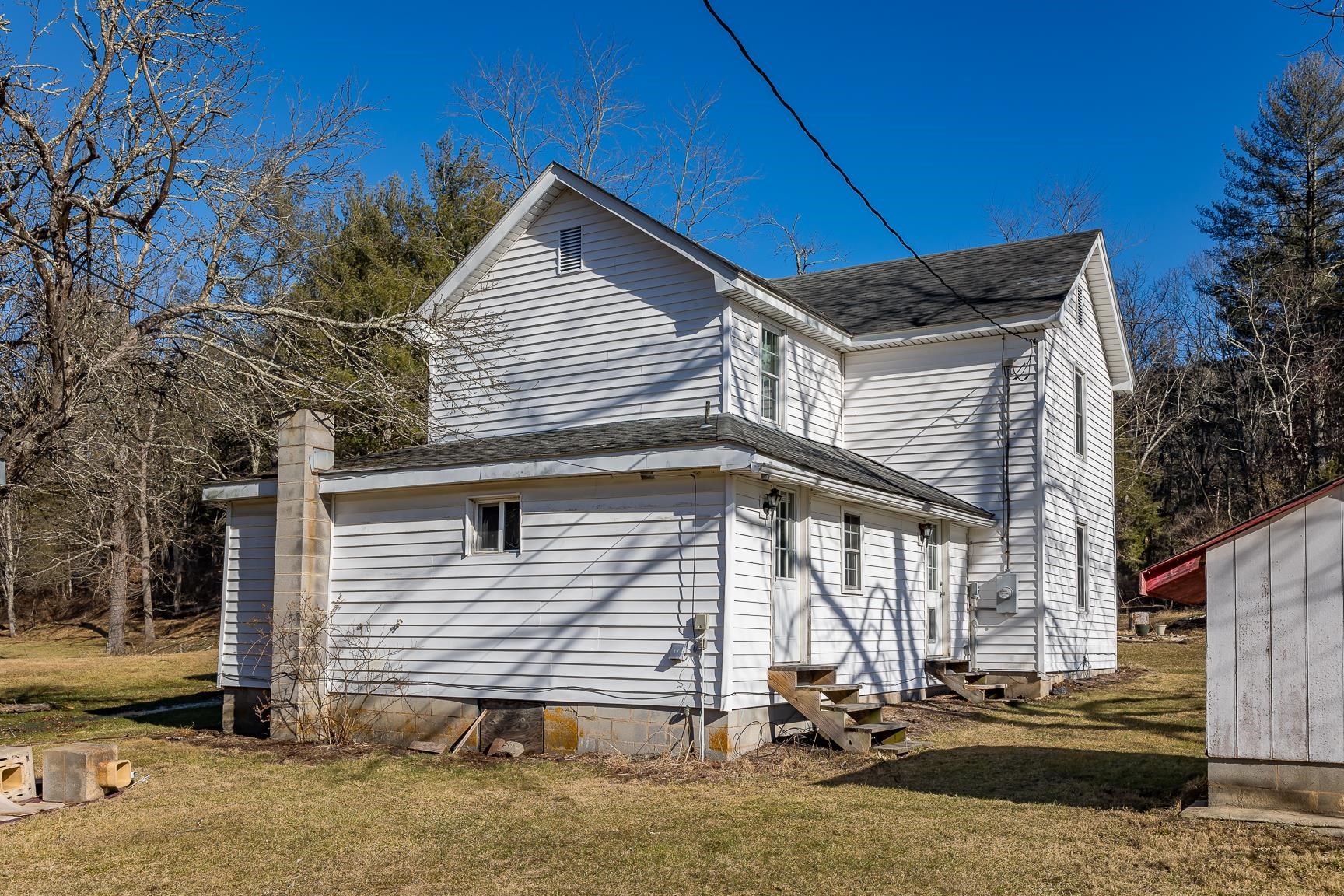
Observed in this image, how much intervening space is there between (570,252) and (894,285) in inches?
288

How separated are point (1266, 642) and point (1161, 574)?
3.00ft

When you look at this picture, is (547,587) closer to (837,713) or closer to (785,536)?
(785,536)

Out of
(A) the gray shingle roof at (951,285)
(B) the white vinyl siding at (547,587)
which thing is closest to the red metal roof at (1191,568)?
(B) the white vinyl siding at (547,587)

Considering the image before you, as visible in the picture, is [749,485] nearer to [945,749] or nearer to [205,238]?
[945,749]

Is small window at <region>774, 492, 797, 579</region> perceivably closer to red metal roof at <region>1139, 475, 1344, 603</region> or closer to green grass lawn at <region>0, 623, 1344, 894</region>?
green grass lawn at <region>0, 623, 1344, 894</region>

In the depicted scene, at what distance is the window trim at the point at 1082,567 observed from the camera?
19.7 metres

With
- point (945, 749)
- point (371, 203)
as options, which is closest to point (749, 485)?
point (945, 749)

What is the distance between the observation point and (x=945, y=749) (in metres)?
12.0

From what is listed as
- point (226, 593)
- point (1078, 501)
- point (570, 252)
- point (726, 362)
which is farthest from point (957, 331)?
point (226, 593)

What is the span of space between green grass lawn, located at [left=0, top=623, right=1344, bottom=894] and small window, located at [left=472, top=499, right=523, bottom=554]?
2.49m

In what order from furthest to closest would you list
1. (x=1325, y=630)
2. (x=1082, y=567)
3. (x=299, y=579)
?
1. (x=1082, y=567)
2. (x=299, y=579)
3. (x=1325, y=630)

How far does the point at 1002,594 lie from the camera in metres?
17.3

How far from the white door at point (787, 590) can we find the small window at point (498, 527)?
9.92 ft

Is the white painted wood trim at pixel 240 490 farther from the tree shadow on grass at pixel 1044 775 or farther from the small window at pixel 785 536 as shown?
the tree shadow on grass at pixel 1044 775
